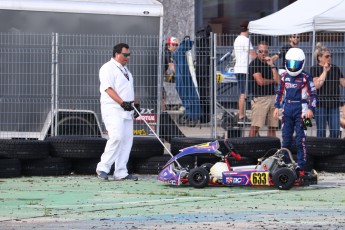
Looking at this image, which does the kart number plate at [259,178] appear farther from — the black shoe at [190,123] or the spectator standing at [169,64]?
the spectator standing at [169,64]

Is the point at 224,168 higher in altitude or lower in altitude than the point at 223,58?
lower

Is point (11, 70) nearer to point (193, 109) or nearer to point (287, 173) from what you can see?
point (193, 109)

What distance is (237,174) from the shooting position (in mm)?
13609

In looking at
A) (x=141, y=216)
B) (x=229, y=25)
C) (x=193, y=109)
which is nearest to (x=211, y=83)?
(x=193, y=109)

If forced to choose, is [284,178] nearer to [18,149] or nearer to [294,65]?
[294,65]

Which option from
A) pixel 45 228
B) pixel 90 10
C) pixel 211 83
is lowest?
pixel 45 228

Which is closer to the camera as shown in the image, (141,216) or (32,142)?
(141,216)

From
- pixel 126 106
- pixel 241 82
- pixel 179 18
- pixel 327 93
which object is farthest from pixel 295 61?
pixel 179 18

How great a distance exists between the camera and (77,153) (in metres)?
15.6

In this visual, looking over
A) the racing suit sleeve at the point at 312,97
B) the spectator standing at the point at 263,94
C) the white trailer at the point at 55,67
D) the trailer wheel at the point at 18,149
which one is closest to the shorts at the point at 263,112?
the spectator standing at the point at 263,94

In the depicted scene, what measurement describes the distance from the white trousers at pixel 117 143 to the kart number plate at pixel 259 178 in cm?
228

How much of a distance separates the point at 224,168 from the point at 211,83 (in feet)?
14.6

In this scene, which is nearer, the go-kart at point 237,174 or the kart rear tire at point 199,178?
the go-kart at point 237,174

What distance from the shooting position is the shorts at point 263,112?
18078mm
